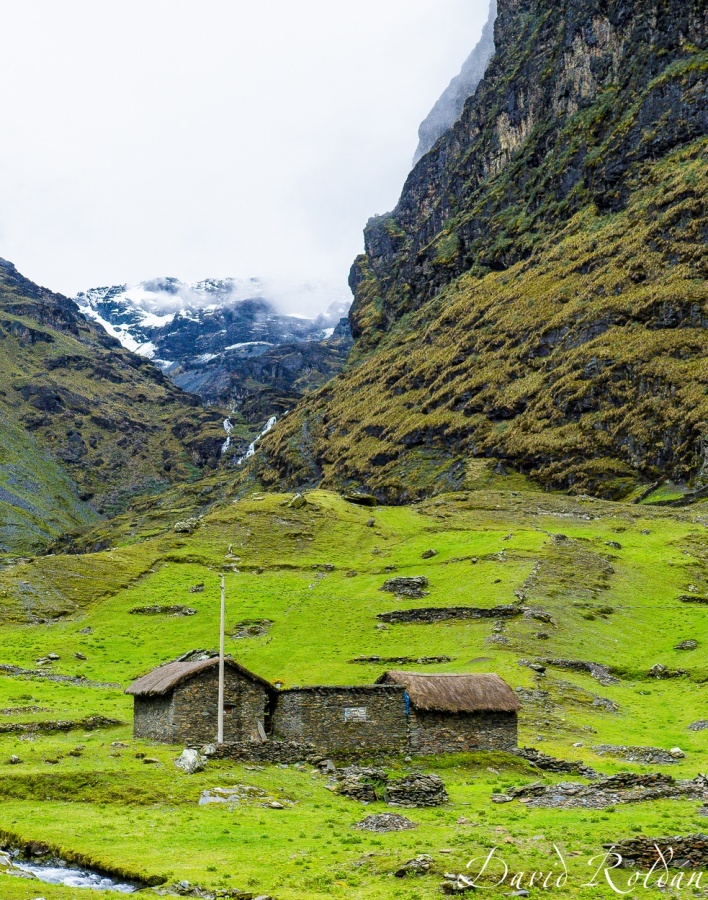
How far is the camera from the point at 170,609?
96.9 metres

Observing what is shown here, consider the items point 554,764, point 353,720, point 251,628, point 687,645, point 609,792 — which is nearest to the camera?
point 609,792

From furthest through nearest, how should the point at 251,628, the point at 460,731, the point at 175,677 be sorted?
1. the point at 251,628
2. the point at 460,731
3. the point at 175,677

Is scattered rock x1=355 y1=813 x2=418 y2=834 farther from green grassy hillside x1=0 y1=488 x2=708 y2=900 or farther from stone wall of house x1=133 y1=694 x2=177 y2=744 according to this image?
stone wall of house x1=133 y1=694 x2=177 y2=744

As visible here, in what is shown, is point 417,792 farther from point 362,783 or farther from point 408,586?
point 408,586

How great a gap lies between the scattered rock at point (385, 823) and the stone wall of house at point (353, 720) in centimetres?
1304

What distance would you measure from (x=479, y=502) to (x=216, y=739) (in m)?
107

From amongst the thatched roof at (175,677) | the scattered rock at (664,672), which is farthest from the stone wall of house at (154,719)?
the scattered rock at (664,672)

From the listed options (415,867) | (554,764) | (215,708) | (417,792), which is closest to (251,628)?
(215,708)

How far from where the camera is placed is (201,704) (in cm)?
4622

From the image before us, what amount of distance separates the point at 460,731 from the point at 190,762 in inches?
609

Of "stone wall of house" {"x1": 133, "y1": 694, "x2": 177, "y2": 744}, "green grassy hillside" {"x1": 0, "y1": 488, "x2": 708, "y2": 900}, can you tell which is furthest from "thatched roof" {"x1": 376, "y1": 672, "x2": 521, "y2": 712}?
"stone wall of house" {"x1": 133, "y1": 694, "x2": 177, "y2": 744}

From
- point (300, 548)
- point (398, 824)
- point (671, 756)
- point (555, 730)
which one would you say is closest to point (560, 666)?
point (555, 730)

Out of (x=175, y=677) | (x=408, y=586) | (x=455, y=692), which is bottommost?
(x=455, y=692)

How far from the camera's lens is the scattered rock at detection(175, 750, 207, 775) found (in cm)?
3753
